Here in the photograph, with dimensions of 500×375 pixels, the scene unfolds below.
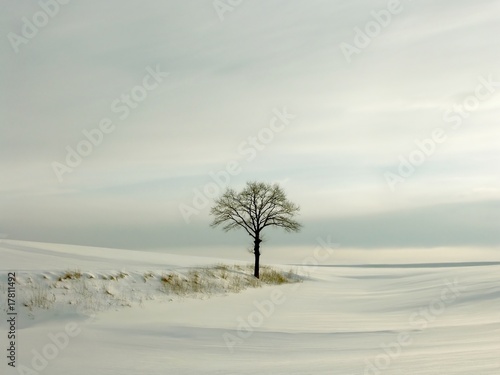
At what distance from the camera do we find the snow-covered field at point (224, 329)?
9.88m

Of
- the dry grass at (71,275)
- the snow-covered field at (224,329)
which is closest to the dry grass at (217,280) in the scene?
the snow-covered field at (224,329)

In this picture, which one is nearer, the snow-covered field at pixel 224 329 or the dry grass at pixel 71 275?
the snow-covered field at pixel 224 329

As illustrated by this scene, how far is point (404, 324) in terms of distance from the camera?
53.4 feet

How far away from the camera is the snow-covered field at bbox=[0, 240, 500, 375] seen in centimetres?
988

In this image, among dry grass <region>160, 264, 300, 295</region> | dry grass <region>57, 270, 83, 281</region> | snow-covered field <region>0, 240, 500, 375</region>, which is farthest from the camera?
dry grass <region>160, 264, 300, 295</region>

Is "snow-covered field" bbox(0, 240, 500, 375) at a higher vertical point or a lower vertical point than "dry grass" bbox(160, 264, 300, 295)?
lower

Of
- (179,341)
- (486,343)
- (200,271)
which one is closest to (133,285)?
(200,271)

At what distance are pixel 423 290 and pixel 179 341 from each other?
18.8 m

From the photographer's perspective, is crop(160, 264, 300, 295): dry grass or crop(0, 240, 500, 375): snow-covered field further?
crop(160, 264, 300, 295): dry grass

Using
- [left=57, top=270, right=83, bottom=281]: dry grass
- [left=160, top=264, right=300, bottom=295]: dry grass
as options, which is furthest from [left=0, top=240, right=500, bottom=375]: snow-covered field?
[left=160, top=264, right=300, bottom=295]: dry grass

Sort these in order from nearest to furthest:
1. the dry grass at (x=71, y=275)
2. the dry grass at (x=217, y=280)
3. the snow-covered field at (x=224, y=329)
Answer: the snow-covered field at (x=224, y=329)
the dry grass at (x=71, y=275)
the dry grass at (x=217, y=280)

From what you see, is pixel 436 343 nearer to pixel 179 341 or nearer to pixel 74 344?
pixel 179 341

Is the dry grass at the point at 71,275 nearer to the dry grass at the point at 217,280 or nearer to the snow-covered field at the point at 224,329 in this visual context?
the snow-covered field at the point at 224,329

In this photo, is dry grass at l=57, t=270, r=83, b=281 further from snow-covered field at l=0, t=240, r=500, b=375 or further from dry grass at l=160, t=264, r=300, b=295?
dry grass at l=160, t=264, r=300, b=295
